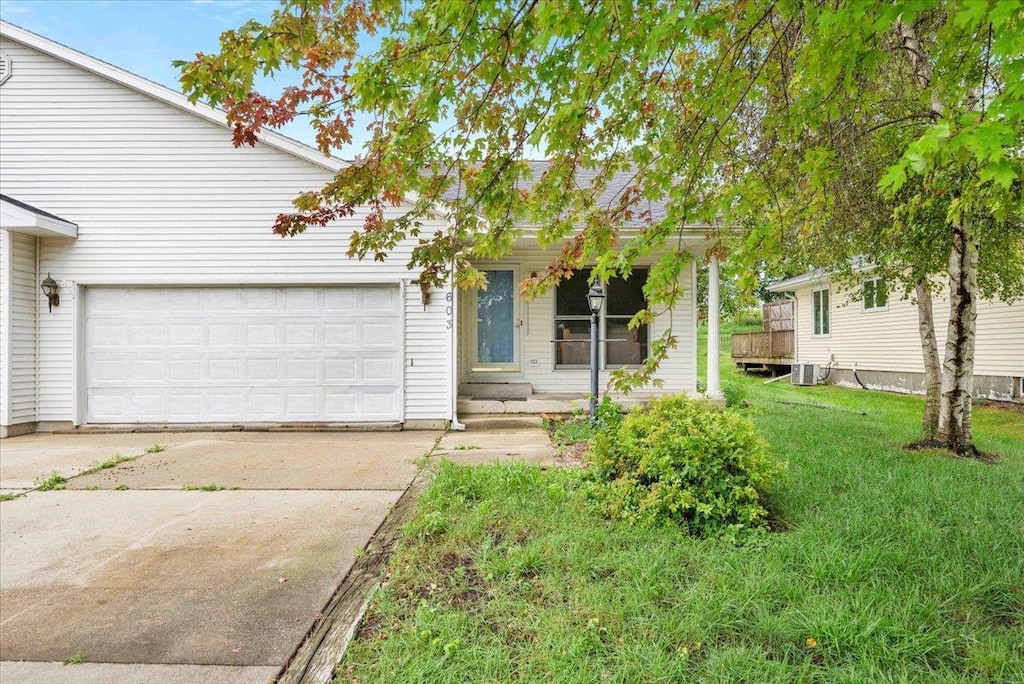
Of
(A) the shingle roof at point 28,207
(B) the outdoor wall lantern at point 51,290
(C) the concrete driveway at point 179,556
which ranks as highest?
(A) the shingle roof at point 28,207

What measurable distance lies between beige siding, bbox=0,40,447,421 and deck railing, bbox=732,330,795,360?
15.0 metres

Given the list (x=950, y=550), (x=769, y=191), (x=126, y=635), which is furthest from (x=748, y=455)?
(x=126, y=635)

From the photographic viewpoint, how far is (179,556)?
128 inches

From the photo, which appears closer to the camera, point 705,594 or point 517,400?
point 705,594

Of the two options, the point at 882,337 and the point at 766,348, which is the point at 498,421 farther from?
the point at 766,348

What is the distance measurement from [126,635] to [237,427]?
5715 mm

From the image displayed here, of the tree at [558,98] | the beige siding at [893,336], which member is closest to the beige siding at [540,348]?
the beige siding at [893,336]

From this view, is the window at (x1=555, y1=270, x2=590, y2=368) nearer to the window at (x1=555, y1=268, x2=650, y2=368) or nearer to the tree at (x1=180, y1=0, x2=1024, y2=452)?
the window at (x1=555, y1=268, x2=650, y2=368)

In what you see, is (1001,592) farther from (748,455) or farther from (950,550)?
(748,455)

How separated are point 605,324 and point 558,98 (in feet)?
20.1

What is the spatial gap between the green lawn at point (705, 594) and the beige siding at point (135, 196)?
529 cm

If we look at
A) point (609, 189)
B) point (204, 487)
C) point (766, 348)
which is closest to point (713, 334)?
point (609, 189)

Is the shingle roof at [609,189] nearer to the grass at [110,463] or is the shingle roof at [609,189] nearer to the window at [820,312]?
the grass at [110,463]

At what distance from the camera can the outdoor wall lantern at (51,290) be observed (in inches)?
293
